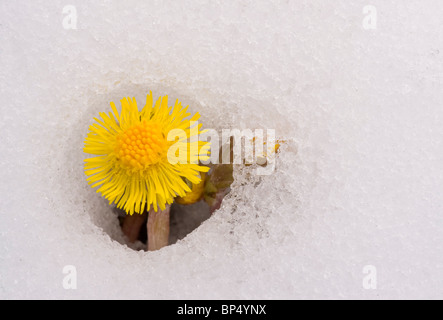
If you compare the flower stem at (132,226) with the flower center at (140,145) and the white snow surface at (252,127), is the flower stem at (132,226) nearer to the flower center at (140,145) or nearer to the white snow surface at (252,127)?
the white snow surface at (252,127)

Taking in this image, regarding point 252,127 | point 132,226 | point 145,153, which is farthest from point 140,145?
point 132,226

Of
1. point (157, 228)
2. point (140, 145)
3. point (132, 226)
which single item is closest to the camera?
point (140, 145)

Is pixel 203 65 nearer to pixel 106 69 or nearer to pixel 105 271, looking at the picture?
pixel 106 69

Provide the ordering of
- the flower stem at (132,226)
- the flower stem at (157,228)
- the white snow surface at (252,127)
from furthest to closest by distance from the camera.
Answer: the flower stem at (132,226), the flower stem at (157,228), the white snow surface at (252,127)

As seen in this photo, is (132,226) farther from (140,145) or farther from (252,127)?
(252,127)

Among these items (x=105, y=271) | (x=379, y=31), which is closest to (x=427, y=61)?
(x=379, y=31)

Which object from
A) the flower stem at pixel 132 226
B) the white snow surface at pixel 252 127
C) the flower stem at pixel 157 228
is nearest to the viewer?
the white snow surface at pixel 252 127

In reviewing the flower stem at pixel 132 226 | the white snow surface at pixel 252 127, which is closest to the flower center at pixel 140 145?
the white snow surface at pixel 252 127

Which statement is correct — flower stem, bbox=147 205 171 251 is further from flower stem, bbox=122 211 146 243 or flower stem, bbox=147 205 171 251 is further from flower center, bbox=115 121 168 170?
flower center, bbox=115 121 168 170
